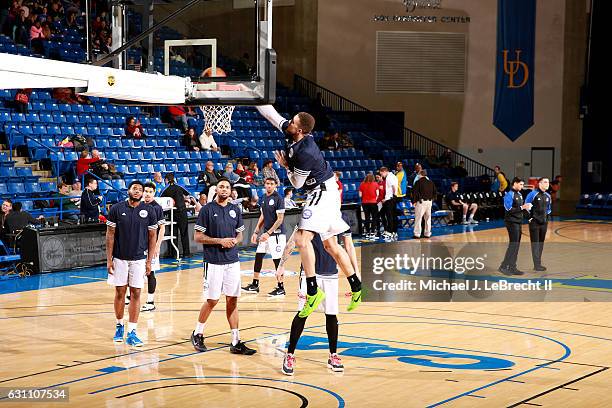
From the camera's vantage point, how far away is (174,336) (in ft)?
40.4

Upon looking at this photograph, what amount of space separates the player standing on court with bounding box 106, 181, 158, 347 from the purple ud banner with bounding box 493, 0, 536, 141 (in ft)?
86.9

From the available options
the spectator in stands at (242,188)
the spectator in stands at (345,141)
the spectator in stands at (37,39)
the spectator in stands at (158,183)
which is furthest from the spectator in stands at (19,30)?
the spectator in stands at (345,141)

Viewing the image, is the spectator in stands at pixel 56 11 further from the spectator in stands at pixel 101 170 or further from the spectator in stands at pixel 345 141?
the spectator in stands at pixel 345 141

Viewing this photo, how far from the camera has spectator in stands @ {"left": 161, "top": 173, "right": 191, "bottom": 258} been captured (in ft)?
63.1

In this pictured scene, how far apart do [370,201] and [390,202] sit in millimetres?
545

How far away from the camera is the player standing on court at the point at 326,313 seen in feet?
33.3

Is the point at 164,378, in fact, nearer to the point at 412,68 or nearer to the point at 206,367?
the point at 206,367

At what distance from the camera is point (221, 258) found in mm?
11227

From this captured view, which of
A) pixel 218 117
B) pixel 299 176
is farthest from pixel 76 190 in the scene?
pixel 299 176

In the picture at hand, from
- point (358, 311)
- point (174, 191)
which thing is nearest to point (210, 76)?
point (358, 311)

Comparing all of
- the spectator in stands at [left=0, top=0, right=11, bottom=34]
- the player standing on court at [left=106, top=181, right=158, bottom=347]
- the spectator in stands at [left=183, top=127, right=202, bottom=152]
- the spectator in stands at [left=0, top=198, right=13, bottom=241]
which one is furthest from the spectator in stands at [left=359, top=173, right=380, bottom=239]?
the player standing on court at [left=106, top=181, right=158, bottom=347]

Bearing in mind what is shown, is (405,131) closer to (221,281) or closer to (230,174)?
(230,174)

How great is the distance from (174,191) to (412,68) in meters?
18.2

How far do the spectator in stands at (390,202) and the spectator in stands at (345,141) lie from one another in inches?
262
